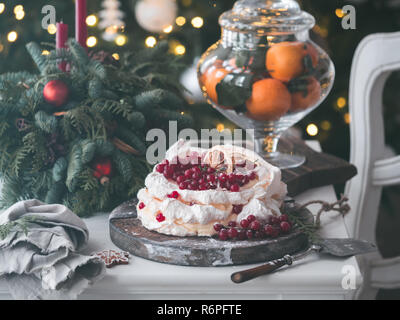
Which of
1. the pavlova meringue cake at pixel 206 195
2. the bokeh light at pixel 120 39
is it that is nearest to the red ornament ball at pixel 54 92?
the pavlova meringue cake at pixel 206 195

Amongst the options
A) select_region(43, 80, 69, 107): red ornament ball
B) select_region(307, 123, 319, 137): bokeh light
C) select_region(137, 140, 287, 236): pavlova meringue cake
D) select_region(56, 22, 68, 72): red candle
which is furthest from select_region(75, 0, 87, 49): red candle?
select_region(307, 123, 319, 137): bokeh light

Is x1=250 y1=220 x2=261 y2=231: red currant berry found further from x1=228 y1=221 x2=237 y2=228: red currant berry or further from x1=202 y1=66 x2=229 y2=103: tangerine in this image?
x1=202 y1=66 x2=229 y2=103: tangerine

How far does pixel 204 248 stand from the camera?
929 mm

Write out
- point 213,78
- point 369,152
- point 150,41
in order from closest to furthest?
1. point 213,78
2. point 369,152
3. point 150,41

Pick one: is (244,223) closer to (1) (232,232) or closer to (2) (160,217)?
(1) (232,232)

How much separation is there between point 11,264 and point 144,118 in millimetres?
419

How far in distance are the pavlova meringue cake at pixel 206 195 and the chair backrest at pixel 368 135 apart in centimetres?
75

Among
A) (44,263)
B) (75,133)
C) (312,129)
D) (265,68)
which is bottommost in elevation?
(312,129)

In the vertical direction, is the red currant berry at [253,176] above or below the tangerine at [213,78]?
below

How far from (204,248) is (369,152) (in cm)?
95

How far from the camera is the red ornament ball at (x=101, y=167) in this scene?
1.14m

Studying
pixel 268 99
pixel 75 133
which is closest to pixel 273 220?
pixel 268 99

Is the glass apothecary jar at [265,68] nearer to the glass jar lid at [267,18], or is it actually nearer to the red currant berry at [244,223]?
the glass jar lid at [267,18]
